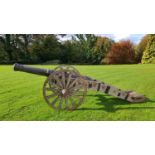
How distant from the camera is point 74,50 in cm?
912

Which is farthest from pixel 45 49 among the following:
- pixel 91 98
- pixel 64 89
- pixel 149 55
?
pixel 149 55

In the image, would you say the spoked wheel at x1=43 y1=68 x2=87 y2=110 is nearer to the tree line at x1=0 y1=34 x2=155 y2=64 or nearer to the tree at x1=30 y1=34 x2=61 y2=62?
the tree line at x1=0 y1=34 x2=155 y2=64

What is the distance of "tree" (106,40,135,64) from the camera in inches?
352

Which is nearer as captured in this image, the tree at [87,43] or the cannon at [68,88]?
the cannon at [68,88]

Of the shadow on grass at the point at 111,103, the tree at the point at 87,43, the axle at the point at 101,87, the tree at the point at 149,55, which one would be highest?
the tree at the point at 87,43

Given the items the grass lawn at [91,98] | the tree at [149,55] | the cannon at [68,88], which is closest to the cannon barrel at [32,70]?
the cannon at [68,88]

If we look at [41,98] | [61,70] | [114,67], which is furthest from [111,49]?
[41,98]

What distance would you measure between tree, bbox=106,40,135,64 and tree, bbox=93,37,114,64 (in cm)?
13

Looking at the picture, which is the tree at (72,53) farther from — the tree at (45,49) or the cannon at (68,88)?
the cannon at (68,88)

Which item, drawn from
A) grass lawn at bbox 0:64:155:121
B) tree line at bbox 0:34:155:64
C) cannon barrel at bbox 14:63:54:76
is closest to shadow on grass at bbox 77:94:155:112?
grass lawn at bbox 0:64:155:121

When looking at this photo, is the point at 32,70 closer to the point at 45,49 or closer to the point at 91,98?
the point at 45,49

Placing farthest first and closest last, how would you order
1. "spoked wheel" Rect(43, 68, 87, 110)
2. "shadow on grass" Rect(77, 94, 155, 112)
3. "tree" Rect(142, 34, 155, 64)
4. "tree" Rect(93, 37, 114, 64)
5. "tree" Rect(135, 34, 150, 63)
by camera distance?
"tree" Rect(142, 34, 155, 64)
"tree" Rect(93, 37, 114, 64)
"tree" Rect(135, 34, 150, 63)
"shadow on grass" Rect(77, 94, 155, 112)
"spoked wheel" Rect(43, 68, 87, 110)

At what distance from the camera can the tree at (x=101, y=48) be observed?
8.73 m

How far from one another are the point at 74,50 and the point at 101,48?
2.66 ft
